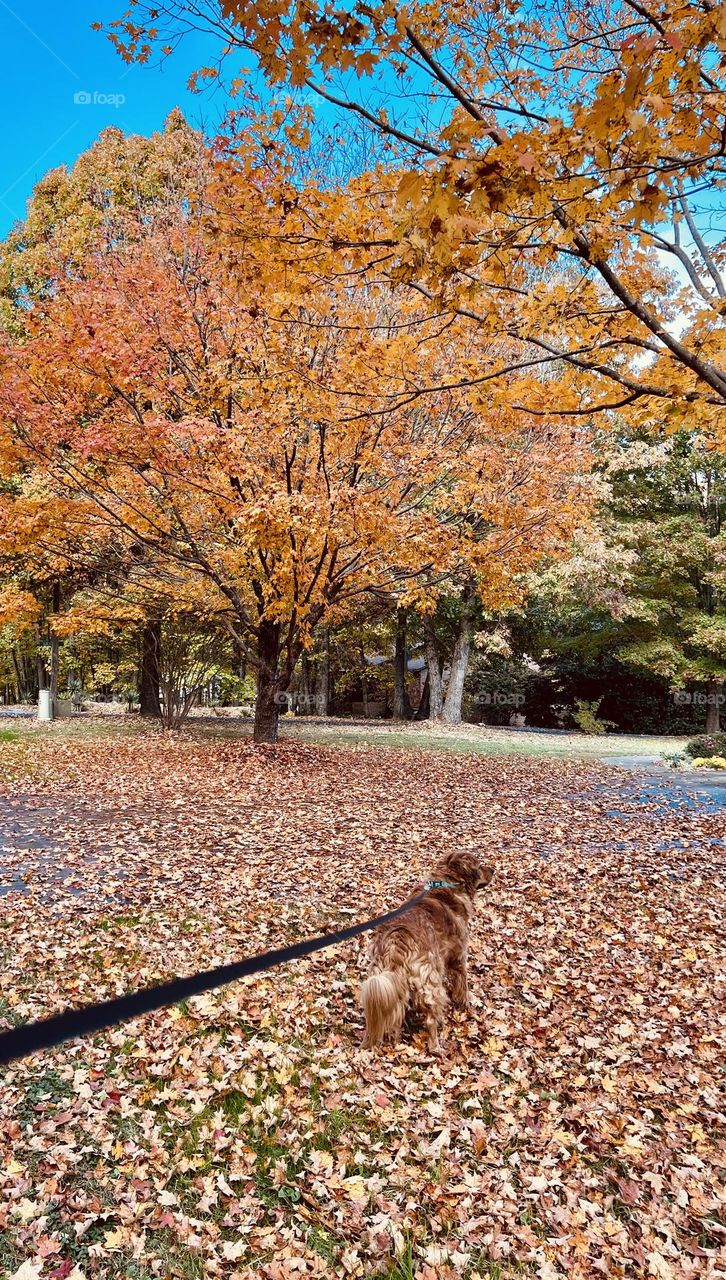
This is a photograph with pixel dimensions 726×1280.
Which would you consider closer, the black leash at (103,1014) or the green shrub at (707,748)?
the black leash at (103,1014)

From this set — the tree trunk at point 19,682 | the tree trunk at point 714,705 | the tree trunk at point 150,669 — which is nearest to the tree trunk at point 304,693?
the tree trunk at point 150,669

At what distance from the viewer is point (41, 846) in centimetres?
673

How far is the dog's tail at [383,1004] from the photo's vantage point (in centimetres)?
324

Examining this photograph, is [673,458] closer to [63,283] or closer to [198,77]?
[63,283]

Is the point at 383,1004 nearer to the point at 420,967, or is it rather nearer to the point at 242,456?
the point at 420,967

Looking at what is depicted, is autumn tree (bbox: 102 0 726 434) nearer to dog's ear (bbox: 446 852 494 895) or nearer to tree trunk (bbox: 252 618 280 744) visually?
dog's ear (bbox: 446 852 494 895)

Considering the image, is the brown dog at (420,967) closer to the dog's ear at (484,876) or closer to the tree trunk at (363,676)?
the dog's ear at (484,876)

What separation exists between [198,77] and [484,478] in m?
7.90

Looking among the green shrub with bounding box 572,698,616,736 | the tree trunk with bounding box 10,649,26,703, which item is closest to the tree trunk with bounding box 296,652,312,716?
the green shrub with bounding box 572,698,616,736

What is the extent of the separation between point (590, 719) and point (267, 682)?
14.8 m

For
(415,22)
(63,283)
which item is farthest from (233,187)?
(63,283)

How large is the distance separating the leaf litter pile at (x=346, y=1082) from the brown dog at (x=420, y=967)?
159mm

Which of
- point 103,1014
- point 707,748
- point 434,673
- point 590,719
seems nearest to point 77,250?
point 103,1014

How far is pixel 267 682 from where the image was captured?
486 inches
